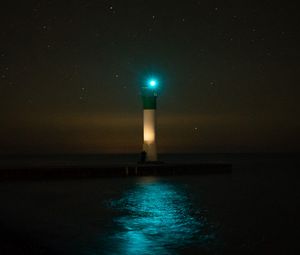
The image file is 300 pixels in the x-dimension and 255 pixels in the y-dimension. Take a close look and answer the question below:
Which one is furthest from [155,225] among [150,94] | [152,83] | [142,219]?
[152,83]

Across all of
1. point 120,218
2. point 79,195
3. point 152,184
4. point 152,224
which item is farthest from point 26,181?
point 152,224

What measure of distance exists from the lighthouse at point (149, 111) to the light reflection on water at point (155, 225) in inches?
205

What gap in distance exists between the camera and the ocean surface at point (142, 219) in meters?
14.1

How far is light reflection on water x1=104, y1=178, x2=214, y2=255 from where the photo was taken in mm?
14180

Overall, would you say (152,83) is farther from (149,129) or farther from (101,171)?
(101,171)

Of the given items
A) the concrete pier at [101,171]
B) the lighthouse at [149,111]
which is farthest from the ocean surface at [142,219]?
the lighthouse at [149,111]

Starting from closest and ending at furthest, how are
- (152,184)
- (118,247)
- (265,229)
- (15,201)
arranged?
(118,247)
(265,229)
(15,201)
(152,184)

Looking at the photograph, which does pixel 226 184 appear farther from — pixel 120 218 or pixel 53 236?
pixel 53 236

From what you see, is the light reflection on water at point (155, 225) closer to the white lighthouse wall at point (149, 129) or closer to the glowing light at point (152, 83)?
the white lighthouse wall at point (149, 129)

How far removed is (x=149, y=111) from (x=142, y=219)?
1445 cm

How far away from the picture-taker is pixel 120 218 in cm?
1972

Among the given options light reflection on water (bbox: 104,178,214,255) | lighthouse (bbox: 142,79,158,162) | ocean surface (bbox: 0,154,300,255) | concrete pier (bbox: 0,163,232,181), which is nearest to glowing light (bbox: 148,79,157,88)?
lighthouse (bbox: 142,79,158,162)

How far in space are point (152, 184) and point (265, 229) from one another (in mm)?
18312

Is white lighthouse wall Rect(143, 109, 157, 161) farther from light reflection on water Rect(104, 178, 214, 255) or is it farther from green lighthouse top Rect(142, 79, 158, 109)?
light reflection on water Rect(104, 178, 214, 255)
